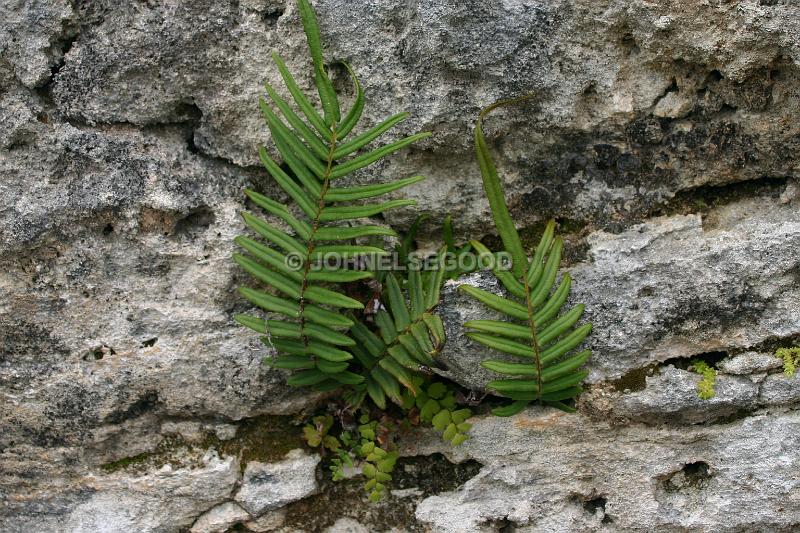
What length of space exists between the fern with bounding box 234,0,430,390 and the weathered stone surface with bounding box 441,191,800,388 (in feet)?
1.18

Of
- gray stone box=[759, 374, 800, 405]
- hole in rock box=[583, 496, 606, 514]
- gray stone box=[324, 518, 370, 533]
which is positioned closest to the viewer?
gray stone box=[759, 374, 800, 405]

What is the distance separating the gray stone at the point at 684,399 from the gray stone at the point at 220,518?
1.26 meters

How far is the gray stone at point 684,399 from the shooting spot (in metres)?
2.23

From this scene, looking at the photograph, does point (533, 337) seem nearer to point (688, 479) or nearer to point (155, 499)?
point (688, 479)

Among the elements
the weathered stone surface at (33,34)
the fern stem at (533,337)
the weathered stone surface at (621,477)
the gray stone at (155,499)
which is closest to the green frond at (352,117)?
the fern stem at (533,337)

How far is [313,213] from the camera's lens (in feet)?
7.23

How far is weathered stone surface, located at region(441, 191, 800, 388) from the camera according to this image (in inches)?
87.0

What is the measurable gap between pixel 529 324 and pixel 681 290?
1.57 ft

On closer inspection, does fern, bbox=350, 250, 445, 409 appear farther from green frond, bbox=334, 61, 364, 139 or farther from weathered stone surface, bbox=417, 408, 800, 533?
green frond, bbox=334, 61, 364, 139

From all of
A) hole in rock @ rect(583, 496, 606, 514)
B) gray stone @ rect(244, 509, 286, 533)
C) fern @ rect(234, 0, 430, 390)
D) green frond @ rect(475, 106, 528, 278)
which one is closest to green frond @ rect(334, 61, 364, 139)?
fern @ rect(234, 0, 430, 390)

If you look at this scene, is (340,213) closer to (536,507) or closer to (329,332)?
(329,332)

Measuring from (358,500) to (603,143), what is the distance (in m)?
1.43

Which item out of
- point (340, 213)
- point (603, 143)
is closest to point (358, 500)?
point (340, 213)

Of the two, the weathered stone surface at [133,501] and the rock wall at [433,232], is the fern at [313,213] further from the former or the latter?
the weathered stone surface at [133,501]
